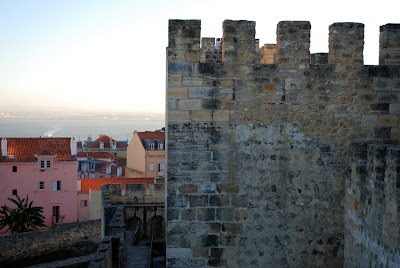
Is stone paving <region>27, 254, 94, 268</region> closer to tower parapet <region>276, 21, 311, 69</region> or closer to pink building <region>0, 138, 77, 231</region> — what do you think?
pink building <region>0, 138, 77, 231</region>

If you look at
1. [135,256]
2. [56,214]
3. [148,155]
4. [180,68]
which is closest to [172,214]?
[180,68]

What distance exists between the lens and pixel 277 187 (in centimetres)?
698

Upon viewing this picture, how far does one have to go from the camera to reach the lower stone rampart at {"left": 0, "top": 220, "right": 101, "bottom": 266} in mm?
30219

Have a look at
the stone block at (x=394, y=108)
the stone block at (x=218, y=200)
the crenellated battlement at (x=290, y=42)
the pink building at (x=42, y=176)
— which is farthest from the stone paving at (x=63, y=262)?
the stone block at (x=394, y=108)

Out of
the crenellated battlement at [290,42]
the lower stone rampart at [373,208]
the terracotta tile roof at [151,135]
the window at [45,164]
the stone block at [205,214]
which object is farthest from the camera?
the terracotta tile roof at [151,135]

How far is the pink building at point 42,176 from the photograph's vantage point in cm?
3791

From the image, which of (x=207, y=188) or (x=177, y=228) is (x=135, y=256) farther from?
(x=207, y=188)

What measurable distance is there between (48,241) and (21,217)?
397cm

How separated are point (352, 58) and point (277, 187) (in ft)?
7.75

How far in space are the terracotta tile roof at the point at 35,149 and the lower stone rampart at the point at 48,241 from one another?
8185 mm

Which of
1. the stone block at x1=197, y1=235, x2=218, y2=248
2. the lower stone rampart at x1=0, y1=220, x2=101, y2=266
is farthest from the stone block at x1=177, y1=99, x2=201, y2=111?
the lower stone rampart at x1=0, y1=220, x2=101, y2=266

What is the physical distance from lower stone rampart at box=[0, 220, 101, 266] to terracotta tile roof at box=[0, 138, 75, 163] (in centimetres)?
819

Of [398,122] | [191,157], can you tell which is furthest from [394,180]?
[191,157]

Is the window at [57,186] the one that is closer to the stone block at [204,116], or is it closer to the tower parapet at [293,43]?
the stone block at [204,116]
